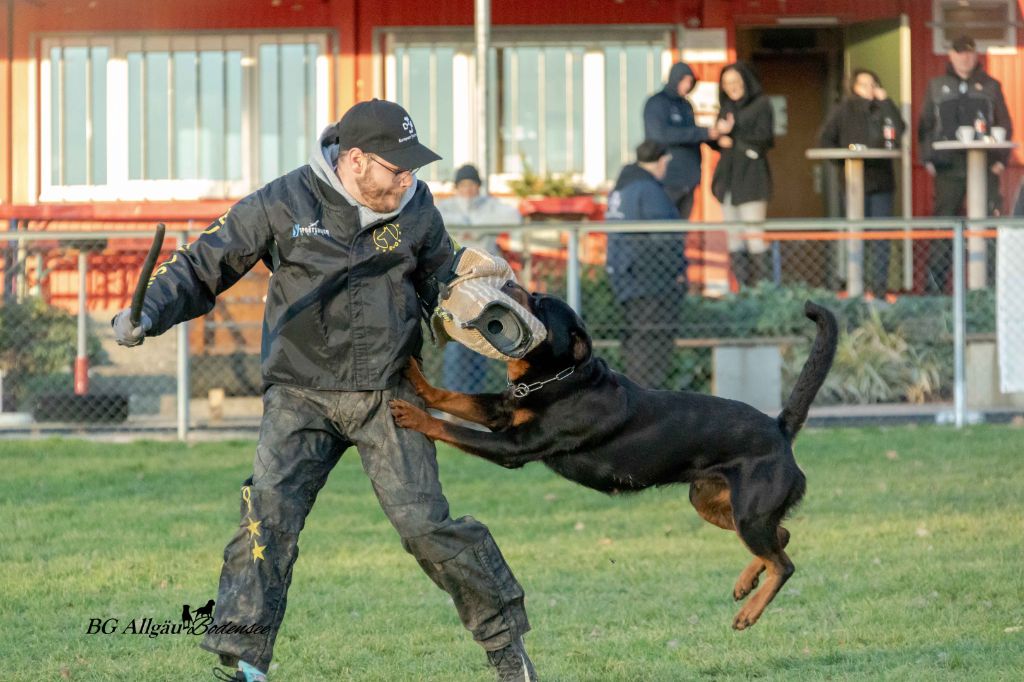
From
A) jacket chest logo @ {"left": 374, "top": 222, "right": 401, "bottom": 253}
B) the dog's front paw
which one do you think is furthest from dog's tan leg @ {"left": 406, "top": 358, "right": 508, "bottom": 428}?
jacket chest logo @ {"left": 374, "top": 222, "right": 401, "bottom": 253}

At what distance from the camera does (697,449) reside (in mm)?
4977

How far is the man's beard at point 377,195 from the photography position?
4.34 m

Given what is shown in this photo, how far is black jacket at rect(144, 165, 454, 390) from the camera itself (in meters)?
4.33

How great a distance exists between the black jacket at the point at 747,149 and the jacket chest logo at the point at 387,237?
8488 mm

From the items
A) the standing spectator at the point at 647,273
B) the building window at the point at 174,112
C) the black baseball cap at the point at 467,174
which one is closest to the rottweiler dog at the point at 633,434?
the standing spectator at the point at 647,273

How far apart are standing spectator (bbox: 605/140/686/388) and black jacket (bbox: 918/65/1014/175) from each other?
357 cm

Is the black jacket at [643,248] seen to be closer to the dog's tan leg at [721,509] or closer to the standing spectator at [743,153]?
the standing spectator at [743,153]

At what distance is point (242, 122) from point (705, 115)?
4340mm

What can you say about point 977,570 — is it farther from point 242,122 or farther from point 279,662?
point 242,122

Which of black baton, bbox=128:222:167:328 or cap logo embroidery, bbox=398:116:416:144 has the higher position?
cap logo embroidery, bbox=398:116:416:144

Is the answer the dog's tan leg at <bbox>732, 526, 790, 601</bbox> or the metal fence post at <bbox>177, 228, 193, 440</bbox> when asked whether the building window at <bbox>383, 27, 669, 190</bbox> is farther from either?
the dog's tan leg at <bbox>732, 526, 790, 601</bbox>

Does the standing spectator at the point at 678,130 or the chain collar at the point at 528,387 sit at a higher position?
the standing spectator at the point at 678,130

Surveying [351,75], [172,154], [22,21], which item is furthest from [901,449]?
[22,21]

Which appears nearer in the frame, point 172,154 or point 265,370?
point 265,370
